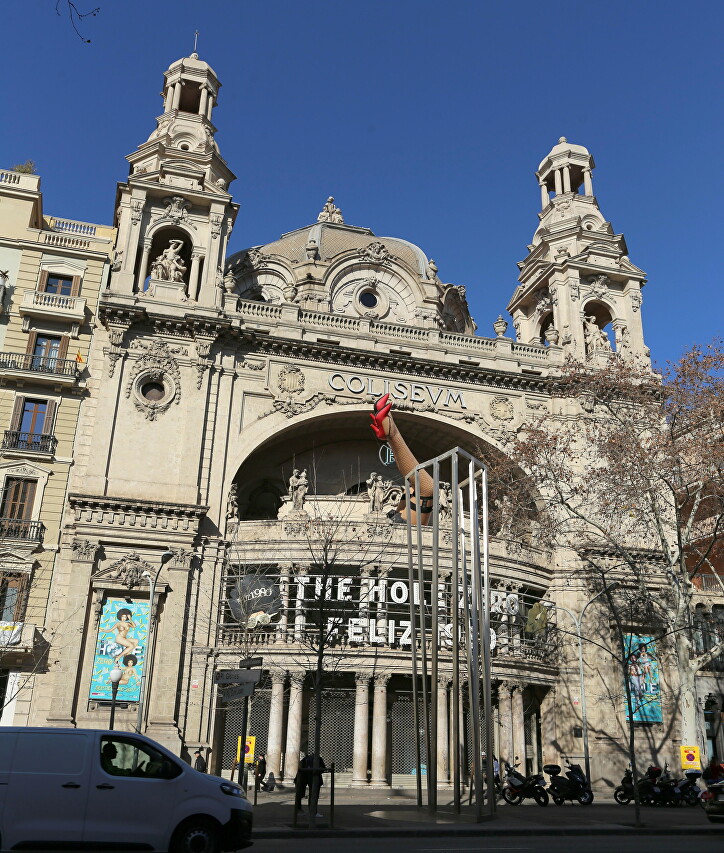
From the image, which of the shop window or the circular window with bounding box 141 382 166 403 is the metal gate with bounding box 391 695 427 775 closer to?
the shop window

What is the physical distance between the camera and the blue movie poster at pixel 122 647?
103 ft

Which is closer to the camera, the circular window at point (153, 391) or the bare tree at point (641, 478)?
the bare tree at point (641, 478)

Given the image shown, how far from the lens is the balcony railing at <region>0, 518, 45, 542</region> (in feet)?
109

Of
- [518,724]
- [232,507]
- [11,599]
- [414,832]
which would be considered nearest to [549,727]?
[518,724]

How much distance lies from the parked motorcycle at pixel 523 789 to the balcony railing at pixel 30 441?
21.9 m

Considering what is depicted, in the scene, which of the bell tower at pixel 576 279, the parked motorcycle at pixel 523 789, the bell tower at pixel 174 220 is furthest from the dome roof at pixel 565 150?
the parked motorcycle at pixel 523 789

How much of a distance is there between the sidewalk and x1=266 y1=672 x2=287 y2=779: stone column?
595cm

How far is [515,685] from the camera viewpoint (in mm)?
35250

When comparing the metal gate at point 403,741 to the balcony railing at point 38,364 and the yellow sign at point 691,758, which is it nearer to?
the yellow sign at point 691,758

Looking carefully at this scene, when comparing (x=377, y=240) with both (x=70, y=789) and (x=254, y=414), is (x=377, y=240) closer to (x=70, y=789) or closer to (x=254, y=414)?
(x=254, y=414)

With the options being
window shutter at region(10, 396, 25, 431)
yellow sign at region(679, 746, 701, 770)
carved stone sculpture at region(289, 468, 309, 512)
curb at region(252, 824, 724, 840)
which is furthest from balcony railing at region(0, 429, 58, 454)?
yellow sign at region(679, 746, 701, 770)

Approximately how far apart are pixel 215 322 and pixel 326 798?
797 inches

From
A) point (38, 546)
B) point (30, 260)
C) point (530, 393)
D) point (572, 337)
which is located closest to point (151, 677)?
point (38, 546)

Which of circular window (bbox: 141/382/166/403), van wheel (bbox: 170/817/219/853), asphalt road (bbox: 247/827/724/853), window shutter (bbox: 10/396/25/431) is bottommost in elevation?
asphalt road (bbox: 247/827/724/853)
